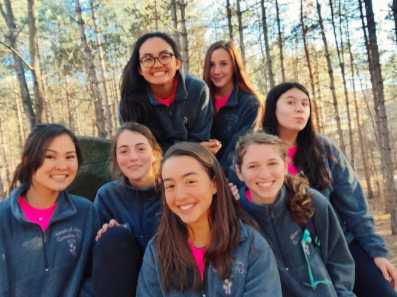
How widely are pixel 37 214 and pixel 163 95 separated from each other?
5.02 feet

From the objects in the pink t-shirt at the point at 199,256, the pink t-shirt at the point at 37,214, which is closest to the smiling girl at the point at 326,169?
the pink t-shirt at the point at 199,256

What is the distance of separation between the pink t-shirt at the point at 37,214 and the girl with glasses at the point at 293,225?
138 cm

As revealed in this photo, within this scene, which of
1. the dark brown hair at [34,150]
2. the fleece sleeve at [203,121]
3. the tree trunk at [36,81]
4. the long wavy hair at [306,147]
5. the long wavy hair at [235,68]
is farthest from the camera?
the tree trunk at [36,81]

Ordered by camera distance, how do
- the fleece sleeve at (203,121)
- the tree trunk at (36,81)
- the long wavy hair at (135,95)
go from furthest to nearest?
the tree trunk at (36,81), the fleece sleeve at (203,121), the long wavy hair at (135,95)

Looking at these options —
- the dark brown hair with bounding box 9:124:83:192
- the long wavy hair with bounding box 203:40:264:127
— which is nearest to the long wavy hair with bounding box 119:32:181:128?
the long wavy hair with bounding box 203:40:264:127

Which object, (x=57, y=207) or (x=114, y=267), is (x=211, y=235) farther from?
(x=57, y=207)

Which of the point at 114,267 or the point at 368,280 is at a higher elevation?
the point at 114,267

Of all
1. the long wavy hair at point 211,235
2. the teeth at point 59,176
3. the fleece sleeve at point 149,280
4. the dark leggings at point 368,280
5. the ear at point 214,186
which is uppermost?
the teeth at point 59,176

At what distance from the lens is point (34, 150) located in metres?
2.32

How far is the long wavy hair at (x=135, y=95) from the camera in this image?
10.0 ft

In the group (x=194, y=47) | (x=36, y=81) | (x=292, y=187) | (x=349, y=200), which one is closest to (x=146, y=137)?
(x=292, y=187)

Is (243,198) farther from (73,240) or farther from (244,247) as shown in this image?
(73,240)

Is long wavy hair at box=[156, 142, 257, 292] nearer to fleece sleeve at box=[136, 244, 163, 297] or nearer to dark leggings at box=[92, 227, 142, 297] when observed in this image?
fleece sleeve at box=[136, 244, 163, 297]

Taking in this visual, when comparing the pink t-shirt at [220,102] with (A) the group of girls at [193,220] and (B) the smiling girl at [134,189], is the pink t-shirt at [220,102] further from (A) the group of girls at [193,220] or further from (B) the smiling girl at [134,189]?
(B) the smiling girl at [134,189]
